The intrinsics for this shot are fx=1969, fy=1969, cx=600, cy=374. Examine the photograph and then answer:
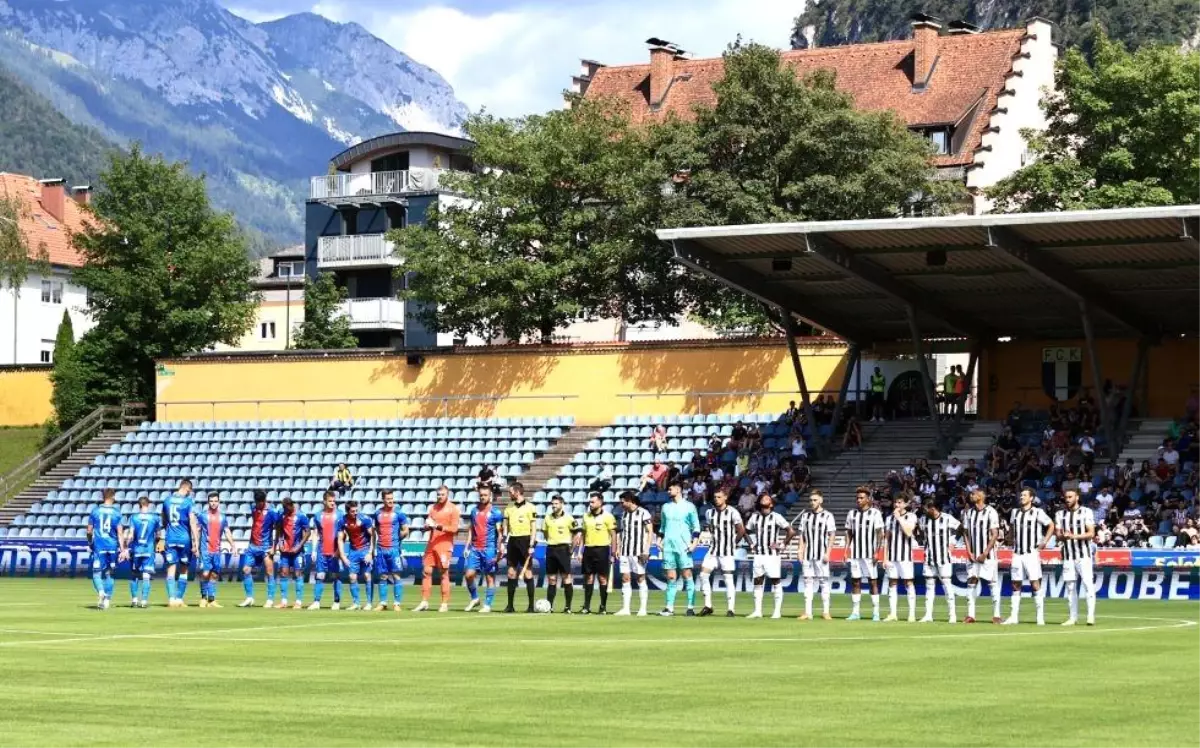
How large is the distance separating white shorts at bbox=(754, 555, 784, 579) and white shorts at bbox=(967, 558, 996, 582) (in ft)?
9.77

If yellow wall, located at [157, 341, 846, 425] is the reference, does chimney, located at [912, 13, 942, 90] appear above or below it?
above

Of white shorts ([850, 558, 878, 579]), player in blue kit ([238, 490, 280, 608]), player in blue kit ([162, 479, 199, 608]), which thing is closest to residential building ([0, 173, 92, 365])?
player in blue kit ([162, 479, 199, 608])

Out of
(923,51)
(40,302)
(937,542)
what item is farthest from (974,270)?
(40,302)

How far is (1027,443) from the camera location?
Result: 136 ft

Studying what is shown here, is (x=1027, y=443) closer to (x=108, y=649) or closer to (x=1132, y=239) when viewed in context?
(x=1132, y=239)

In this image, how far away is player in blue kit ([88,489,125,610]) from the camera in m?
30.4

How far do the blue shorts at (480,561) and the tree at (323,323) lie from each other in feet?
149

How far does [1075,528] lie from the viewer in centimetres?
→ 2656

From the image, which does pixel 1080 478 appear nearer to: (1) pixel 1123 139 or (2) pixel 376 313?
(1) pixel 1123 139

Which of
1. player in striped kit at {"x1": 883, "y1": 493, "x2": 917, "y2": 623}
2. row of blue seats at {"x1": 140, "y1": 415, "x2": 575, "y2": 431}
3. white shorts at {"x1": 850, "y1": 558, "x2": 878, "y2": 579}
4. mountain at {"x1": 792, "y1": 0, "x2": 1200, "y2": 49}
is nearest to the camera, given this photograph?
player in striped kit at {"x1": 883, "y1": 493, "x2": 917, "y2": 623}

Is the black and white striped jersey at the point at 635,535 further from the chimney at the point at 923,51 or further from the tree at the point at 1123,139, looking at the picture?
the chimney at the point at 923,51

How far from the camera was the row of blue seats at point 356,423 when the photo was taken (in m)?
49.9

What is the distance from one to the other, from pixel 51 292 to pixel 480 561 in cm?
6444

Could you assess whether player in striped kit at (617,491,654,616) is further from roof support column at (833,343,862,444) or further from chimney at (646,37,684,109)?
chimney at (646,37,684,109)
